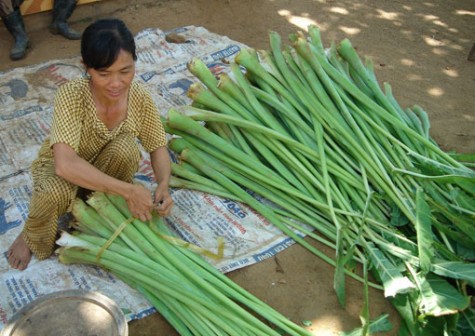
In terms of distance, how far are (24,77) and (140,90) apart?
68.9 inches

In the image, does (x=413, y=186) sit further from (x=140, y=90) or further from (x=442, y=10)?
(x=442, y=10)

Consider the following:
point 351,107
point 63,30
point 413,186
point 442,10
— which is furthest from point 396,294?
point 442,10

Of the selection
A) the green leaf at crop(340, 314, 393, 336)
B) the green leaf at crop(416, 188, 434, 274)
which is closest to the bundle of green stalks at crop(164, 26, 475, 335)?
the green leaf at crop(416, 188, 434, 274)

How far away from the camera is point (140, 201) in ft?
7.92

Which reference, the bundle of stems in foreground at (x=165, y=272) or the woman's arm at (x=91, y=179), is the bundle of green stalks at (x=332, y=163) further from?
the woman's arm at (x=91, y=179)

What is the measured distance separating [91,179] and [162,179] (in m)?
0.42

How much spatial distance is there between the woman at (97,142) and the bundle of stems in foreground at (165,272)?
4.0 inches

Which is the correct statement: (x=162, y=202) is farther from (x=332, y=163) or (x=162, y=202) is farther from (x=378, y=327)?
(x=378, y=327)

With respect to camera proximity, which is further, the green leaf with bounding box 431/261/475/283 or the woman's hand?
the woman's hand

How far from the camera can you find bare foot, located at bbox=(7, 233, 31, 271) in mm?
2621

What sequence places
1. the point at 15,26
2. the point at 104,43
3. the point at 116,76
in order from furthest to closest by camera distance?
the point at 15,26 → the point at 116,76 → the point at 104,43

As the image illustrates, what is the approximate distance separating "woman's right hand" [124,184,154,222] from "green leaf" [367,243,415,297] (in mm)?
1030

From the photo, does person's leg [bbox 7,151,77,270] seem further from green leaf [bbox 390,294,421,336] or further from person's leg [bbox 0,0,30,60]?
person's leg [bbox 0,0,30,60]

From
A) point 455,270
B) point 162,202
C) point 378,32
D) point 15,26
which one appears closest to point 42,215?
point 162,202
